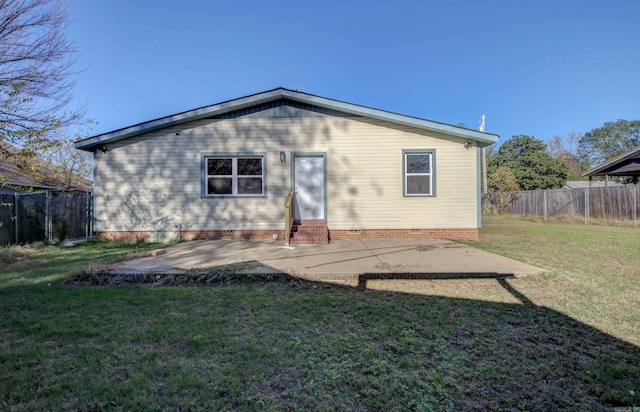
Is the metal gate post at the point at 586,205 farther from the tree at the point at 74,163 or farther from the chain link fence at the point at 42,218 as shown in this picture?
the tree at the point at 74,163

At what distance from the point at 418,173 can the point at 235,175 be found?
5.77 m

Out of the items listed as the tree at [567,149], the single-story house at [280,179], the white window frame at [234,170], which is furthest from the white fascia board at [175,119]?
the tree at [567,149]

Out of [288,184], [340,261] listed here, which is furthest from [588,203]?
[340,261]

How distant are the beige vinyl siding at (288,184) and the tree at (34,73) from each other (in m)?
2.99

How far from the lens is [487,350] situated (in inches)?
106

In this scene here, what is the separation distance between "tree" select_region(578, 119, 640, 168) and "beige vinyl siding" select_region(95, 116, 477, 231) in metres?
48.8

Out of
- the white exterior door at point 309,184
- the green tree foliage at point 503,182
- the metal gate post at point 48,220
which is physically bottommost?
the metal gate post at point 48,220

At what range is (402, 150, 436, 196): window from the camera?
9.45 meters

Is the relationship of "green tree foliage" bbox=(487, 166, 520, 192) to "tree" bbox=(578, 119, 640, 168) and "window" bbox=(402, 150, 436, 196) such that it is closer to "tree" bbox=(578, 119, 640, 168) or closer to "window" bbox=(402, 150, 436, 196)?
"window" bbox=(402, 150, 436, 196)

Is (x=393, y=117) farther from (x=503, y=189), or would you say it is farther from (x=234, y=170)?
(x=503, y=189)

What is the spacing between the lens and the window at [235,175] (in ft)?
31.1

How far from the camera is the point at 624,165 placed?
53.4 feet

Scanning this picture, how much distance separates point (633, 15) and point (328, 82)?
46.9 ft

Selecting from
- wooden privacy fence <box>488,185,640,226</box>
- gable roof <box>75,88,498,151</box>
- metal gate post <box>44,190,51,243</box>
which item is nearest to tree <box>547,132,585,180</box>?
wooden privacy fence <box>488,185,640,226</box>
